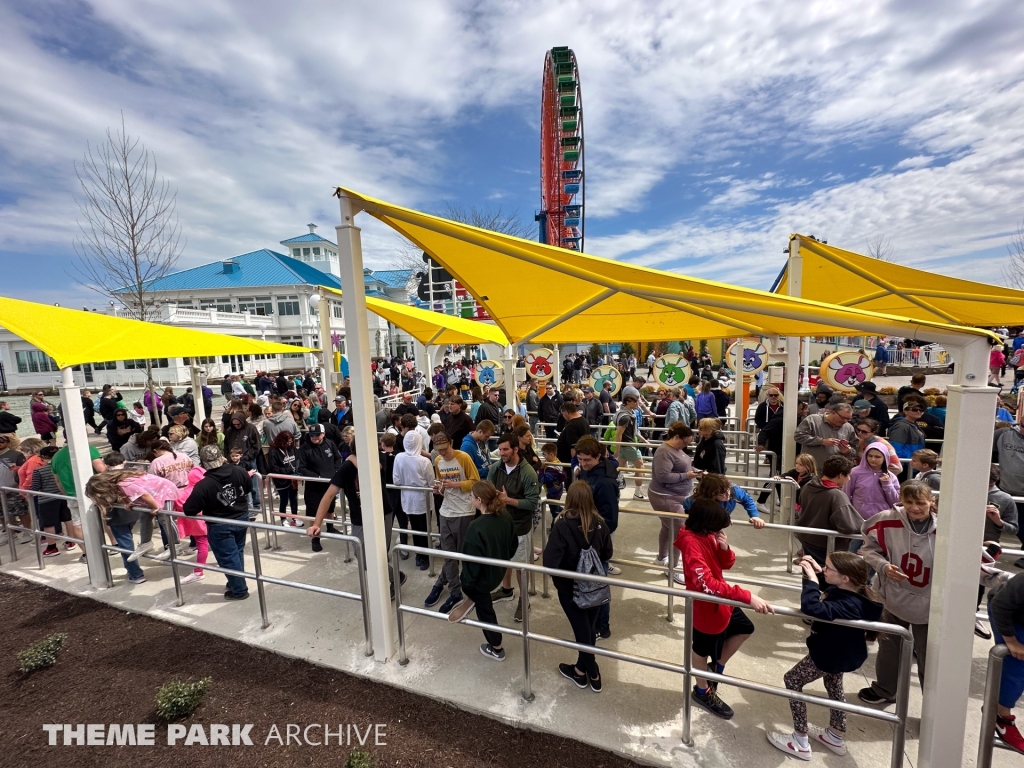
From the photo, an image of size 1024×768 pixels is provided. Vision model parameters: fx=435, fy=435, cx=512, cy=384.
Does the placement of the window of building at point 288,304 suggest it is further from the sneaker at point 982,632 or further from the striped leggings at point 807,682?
the sneaker at point 982,632

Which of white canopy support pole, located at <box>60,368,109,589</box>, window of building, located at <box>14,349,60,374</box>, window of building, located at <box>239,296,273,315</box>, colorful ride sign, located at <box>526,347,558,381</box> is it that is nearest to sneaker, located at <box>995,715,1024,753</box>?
white canopy support pole, located at <box>60,368,109,589</box>

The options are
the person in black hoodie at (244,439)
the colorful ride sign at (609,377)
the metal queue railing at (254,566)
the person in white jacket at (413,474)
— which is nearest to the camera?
the metal queue railing at (254,566)

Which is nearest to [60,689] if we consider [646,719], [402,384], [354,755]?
[354,755]

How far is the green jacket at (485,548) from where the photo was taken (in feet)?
11.5

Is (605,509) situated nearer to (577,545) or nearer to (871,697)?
(577,545)

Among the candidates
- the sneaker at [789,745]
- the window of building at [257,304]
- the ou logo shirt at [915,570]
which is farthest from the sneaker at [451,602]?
the window of building at [257,304]

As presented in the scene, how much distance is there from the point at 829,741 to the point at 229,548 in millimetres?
5369

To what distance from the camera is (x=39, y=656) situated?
3.84 metres

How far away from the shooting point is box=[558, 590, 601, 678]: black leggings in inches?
127

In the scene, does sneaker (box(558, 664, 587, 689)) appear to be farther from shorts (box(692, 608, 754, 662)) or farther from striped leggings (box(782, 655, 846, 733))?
striped leggings (box(782, 655, 846, 733))

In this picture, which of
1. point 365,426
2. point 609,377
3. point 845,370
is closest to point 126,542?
point 365,426

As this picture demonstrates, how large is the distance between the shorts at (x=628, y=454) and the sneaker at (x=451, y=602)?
3.80 meters

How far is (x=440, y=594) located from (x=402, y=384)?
18656 mm

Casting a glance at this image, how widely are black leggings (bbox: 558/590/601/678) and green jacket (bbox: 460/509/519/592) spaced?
56 centimetres
